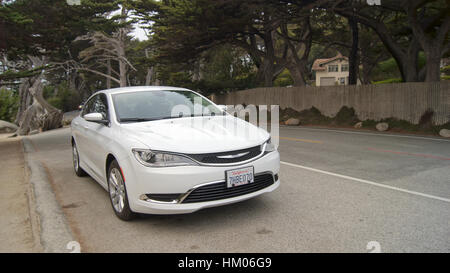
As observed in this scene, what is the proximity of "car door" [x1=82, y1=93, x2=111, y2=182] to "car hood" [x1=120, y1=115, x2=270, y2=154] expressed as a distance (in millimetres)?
430

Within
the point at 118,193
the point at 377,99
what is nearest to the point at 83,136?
the point at 118,193

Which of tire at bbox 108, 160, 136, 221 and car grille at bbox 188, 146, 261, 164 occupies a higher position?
car grille at bbox 188, 146, 261, 164

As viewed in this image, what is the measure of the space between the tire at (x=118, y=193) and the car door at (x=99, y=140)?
0.33m

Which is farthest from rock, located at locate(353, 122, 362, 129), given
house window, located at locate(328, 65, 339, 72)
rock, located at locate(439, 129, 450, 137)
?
house window, located at locate(328, 65, 339, 72)

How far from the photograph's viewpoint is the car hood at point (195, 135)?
424 centimetres

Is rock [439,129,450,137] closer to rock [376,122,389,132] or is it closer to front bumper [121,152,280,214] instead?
rock [376,122,389,132]

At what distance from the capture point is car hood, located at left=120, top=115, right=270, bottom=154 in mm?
4242

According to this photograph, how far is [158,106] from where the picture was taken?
5.67 metres

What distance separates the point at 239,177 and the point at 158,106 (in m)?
2.05

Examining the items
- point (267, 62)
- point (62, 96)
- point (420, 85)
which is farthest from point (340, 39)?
point (62, 96)

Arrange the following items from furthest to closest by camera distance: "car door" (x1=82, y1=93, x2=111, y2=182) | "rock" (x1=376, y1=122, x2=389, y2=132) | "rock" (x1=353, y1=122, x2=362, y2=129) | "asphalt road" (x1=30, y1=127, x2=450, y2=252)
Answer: "rock" (x1=353, y1=122, x2=362, y2=129)
"rock" (x1=376, y1=122, x2=389, y2=132)
"car door" (x1=82, y1=93, x2=111, y2=182)
"asphalt road" (x1=30, y1=127, x2=450, y2=252)

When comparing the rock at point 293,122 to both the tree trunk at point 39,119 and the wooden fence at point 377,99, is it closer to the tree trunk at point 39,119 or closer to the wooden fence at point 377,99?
the wooden fence at point 377,99

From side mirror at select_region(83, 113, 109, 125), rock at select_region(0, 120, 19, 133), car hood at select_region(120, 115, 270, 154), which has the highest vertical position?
Result: side mirror at select_region(83, 113, 109, 125)
